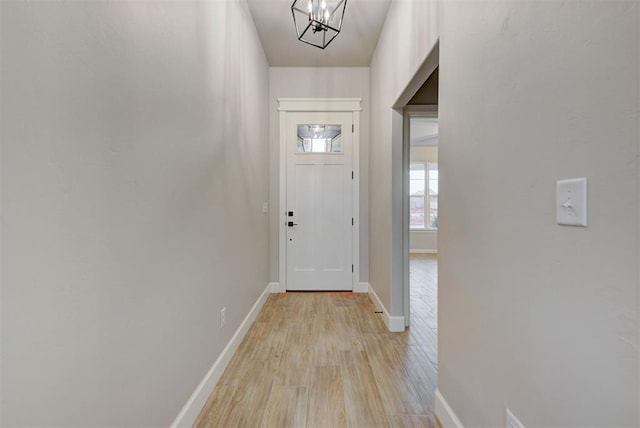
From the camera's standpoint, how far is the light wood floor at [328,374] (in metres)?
1.52

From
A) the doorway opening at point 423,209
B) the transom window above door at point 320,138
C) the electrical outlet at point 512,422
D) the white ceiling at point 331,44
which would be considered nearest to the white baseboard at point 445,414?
the electrical outlet at point 512,422

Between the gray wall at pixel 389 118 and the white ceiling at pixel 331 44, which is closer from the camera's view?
the gray wall at pixel 389 118

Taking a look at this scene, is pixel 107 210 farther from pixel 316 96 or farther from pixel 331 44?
pixel 316 96

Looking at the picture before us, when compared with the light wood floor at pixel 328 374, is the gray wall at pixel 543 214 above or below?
above

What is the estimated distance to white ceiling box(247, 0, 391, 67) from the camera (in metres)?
2.59

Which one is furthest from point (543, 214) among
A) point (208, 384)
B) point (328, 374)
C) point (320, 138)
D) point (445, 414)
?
point (320, 138)

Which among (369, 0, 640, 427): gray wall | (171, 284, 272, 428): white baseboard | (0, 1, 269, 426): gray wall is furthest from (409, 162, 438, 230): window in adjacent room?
(0, 1, 269, 426): gray wall

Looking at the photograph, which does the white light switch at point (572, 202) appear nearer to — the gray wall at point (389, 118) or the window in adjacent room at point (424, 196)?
the gray wall at point (389, 118)

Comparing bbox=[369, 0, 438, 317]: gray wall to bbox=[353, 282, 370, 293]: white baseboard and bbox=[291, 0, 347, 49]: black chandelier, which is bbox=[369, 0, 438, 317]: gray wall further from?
bbox=[291, 0, 347, 49]: black chandelier

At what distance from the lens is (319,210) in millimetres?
3703

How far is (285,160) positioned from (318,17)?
1.83 m

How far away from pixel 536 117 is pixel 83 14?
53.6 inches

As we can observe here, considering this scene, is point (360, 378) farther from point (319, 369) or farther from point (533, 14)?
point (533, 14)

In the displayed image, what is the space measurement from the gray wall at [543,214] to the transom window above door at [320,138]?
2387mm
